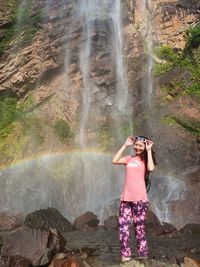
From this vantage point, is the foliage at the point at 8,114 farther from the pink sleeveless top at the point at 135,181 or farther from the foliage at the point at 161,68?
the pink sleeveless top at the point at 135,181

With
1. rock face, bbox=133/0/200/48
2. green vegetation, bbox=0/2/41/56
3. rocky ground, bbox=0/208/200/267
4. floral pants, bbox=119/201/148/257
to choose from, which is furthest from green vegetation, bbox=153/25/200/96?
floral pants, bbox=119/201/148/257

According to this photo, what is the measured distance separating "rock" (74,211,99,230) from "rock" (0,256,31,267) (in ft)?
28.8

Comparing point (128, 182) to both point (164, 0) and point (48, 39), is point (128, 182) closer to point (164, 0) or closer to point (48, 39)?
point (48, 39)

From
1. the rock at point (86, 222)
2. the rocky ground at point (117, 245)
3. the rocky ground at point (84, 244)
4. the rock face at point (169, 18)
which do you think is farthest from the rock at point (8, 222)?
the rock face at point (169, 18)

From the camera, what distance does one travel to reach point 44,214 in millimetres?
18625

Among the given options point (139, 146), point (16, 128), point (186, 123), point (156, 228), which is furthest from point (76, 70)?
point (139, 146)

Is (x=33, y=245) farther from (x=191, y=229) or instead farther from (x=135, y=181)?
(x=191, y=229)

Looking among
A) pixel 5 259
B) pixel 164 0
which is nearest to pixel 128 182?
pixel 5 259

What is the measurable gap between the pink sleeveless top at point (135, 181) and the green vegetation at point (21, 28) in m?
24.4

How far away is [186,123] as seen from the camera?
89.3ft

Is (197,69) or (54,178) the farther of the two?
(197,69)

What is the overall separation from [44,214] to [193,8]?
20640 millimetres

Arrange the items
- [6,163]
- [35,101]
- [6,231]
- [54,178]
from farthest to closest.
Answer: [35,101] < [6,163] < [54,178] < [6,231]

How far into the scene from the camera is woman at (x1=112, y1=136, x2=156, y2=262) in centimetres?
754
